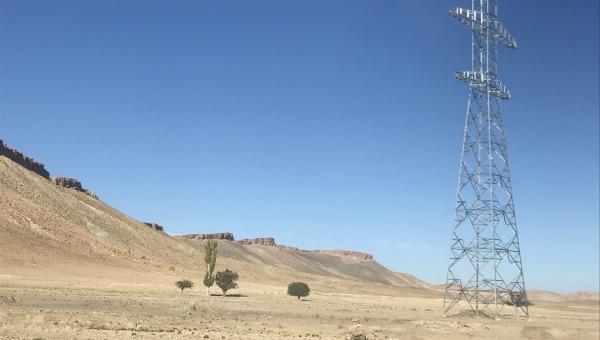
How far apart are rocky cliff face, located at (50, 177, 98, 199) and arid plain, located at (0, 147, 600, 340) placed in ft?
13.2

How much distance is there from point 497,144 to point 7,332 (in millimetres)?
35206

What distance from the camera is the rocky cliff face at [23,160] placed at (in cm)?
11356

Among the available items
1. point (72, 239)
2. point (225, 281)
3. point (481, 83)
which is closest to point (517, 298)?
point (481, 83)

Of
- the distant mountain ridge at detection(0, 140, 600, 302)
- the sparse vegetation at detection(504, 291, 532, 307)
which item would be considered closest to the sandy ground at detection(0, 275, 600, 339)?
the sparse vegetation at detection(504, 291, 532, 307)

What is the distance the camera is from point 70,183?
135125 mm

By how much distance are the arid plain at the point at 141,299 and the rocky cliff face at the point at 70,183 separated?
13.2 feet

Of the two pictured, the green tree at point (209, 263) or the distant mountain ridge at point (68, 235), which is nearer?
the green tree at point (209, 263)

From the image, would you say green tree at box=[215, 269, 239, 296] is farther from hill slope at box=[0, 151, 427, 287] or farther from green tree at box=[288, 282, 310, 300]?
hill slope at box=[0, 151, 427, 287]

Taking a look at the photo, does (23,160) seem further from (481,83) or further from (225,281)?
(481,83)

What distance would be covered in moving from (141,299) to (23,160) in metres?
87.3

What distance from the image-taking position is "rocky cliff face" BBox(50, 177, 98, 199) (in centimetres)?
13139

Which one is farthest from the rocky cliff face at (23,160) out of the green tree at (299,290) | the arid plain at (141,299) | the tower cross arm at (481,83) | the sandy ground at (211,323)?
the tower cross arm at (481,83)

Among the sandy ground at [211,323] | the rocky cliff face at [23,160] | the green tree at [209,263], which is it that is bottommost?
the sandy ground at [211,323]

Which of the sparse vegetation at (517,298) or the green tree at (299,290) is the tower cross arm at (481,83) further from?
the green tree at (299,290)
